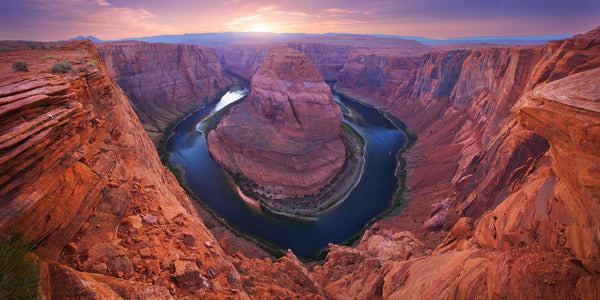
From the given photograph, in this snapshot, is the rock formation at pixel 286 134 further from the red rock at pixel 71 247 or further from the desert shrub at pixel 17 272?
the desert shrub at pixel 17 272

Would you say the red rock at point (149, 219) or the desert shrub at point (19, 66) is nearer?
the red rock at point (149, 219)

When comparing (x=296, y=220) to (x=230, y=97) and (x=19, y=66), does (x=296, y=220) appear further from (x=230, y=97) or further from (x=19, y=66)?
(x=230, y=97)

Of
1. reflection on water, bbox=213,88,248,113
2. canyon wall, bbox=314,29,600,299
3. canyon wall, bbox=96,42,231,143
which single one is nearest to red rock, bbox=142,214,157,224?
canyon wall, bbox=314,29,600,299

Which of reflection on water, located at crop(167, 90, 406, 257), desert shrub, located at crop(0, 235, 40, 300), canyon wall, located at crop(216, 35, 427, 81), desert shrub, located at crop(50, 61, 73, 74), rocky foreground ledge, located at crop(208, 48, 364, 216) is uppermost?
canyon wall, located at crop(216, 35, 427, 81)

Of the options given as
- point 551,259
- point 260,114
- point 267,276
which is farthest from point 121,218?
point 260,114

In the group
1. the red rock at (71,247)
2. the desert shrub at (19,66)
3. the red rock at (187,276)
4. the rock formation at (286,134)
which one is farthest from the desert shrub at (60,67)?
the rock formation at (286,134)

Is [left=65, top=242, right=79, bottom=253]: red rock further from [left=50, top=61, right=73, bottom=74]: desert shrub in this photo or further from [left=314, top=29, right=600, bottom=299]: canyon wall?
[left=314, top=29, right=600, bottom=299]: canyon wall

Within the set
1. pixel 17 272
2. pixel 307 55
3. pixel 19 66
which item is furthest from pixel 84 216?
pixel 307 55
